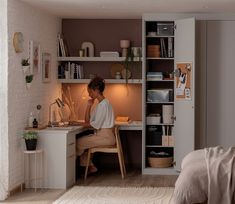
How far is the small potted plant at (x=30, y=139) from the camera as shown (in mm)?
7477

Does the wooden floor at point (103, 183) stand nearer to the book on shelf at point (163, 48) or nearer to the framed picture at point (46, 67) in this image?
the framed picture at point (46, 67)

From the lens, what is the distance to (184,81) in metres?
8.76

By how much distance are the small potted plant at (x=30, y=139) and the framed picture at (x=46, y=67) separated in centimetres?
128

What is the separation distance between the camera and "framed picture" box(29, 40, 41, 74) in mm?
8039

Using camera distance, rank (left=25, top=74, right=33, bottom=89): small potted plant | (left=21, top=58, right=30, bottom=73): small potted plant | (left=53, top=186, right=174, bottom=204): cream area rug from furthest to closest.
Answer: (left=25, top=74, right=33, bottom=89): small potted plant, (left=21, top=58, right=30, bottom=73): small potted plant, (left=53, top=186, right=174, bottom=204): cream area rug

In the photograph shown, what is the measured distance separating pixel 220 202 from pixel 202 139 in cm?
379

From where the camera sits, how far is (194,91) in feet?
28.5

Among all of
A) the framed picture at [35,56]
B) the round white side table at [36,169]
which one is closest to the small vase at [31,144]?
the round white side table at [36,169]

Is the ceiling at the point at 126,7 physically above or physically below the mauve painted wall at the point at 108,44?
above

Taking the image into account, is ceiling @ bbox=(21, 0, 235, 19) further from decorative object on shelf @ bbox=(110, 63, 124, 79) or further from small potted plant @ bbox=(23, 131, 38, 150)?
small potted plant @ bbox=(23, 131, 38, 150)

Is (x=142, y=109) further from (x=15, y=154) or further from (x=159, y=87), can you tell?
(x=15, y=154)

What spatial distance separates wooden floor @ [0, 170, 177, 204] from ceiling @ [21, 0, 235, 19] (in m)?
2.32

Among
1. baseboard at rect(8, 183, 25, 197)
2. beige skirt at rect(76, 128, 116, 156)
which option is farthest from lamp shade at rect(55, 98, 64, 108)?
baseboard at rect(8, 183, 25, 197)

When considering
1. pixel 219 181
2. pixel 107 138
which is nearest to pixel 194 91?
pixel 107 138
